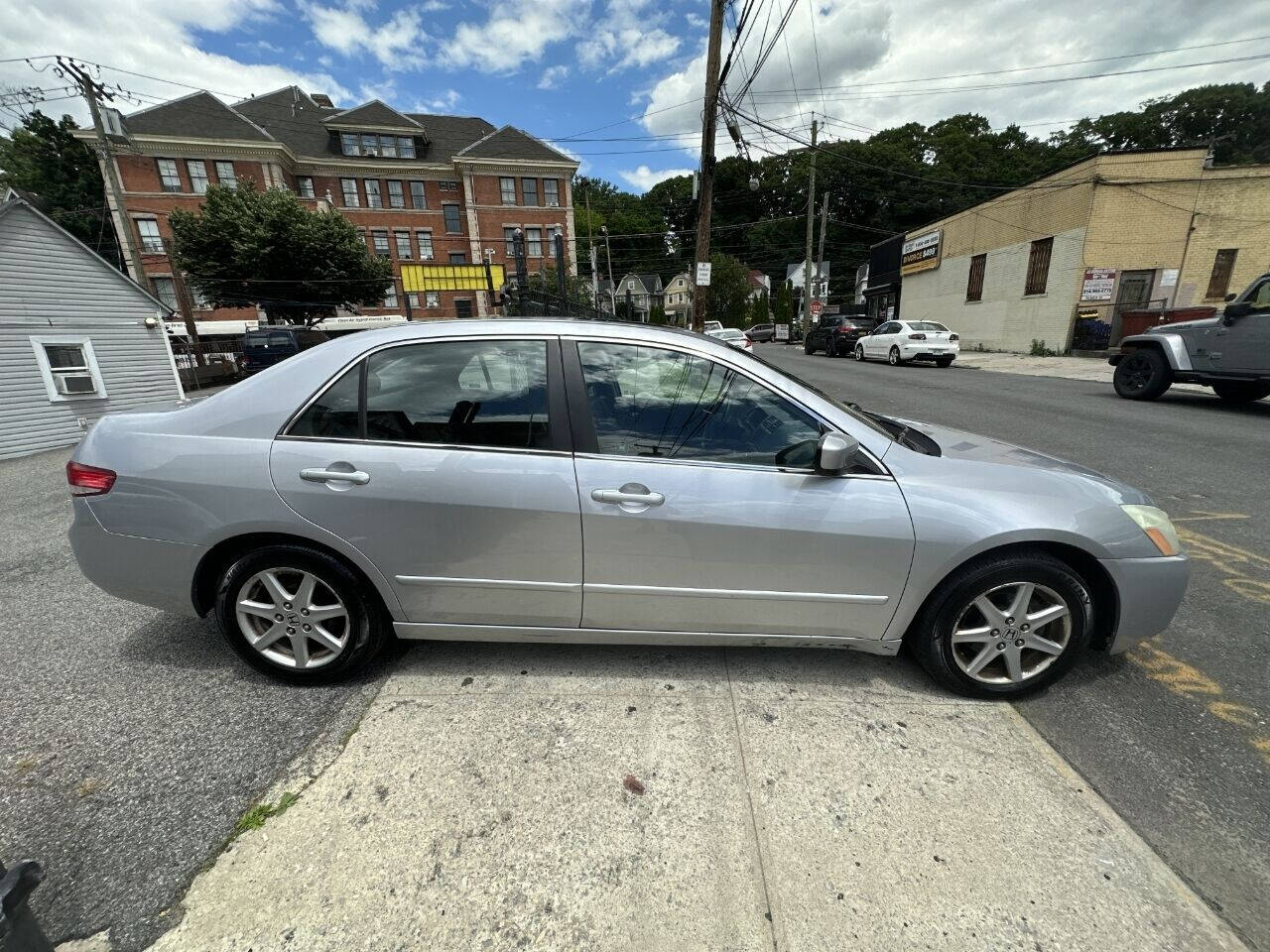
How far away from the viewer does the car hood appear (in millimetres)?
2305

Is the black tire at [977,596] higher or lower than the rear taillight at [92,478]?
lower

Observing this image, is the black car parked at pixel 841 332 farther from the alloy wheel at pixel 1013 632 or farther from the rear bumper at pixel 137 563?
the rear bumper at pixel 137 563

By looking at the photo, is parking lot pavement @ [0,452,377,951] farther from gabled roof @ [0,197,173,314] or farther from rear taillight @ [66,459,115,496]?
gabled roof @ [0,197,173,314]

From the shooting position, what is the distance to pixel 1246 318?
765cm

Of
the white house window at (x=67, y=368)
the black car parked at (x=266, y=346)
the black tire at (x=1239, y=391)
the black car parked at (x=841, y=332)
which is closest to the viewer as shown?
the black tire at (x=1239, y=391)

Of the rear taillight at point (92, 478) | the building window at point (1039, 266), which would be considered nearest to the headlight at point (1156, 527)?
the rear taillight at point (92, 478)

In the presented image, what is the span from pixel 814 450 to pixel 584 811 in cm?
155

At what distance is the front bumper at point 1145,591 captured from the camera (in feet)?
7.07

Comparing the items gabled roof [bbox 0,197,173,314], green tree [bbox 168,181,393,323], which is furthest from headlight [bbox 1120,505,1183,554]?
green tree [bbox 168,181,393,323]

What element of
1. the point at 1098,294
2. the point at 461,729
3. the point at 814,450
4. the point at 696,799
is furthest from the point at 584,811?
the point at 1098,294

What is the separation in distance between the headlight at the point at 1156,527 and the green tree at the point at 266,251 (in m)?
31.3

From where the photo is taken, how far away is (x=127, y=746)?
2.12 metres

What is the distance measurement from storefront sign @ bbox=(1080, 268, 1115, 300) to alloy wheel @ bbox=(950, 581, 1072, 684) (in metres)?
21.1

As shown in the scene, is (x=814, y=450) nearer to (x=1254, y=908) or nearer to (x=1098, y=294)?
(x=1254, y=908)
